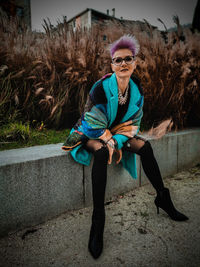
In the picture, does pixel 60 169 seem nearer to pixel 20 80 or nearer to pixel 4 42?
pixel 20 80

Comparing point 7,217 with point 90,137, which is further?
point 90,137

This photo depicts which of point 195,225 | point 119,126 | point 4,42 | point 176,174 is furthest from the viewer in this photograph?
point 176,174

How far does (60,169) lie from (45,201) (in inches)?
10.2

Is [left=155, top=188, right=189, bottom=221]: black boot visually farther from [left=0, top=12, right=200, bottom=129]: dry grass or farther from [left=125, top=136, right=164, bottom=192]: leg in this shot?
[left=0, top=12, right=200, bottom=129]: dry grass

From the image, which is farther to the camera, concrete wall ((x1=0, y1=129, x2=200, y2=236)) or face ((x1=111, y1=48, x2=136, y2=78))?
face ((x1=111, y1=48, x2=136, y2=78))

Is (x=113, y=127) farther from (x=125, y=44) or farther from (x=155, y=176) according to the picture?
(x=125, y=44)

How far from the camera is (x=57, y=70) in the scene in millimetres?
2471

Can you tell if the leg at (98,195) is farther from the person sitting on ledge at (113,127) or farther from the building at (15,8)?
the building at (15,8)

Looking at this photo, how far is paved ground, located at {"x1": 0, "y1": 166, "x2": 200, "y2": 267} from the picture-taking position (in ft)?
3.72

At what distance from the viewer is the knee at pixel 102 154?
1.35 metres

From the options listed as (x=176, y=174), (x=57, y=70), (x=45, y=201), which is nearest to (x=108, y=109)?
(x=45, y=201)

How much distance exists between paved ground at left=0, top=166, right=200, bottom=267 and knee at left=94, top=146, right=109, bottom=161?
20.7 inches

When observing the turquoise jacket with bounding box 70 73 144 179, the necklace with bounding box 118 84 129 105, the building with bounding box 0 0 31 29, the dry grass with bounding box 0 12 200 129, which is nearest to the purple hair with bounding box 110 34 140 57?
the turquoise jacket with bounding box 70 73 144 179

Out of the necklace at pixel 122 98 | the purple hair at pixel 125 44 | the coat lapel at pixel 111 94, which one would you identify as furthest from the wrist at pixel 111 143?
the purple hair at pixel 125 44
